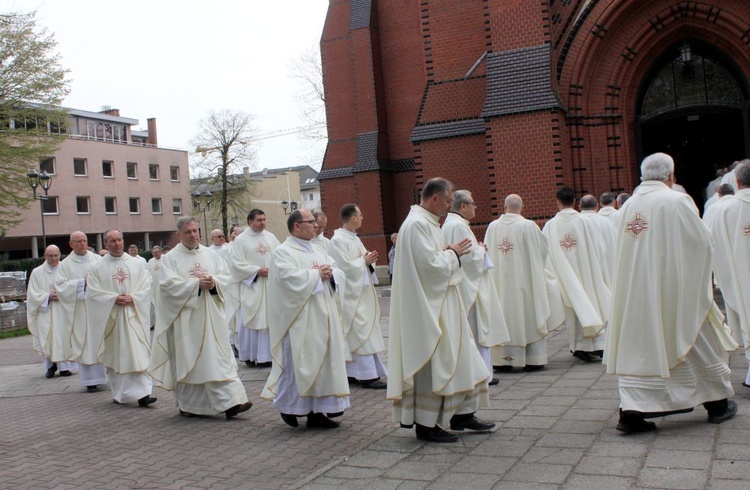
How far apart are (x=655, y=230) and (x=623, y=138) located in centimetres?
1063

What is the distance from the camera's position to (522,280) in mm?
9023

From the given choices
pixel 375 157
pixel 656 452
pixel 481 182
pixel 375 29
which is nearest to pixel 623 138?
pixel 481 182

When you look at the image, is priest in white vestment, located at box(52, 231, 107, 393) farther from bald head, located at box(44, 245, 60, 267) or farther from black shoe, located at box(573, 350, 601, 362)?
black shoe, located at box(573, 350, 601, 362)

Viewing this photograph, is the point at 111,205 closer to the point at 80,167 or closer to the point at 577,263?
the point at 80,167

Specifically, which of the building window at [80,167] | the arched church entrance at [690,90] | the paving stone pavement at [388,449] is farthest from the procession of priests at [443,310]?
the building window at [80,167]

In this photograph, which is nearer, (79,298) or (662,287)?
(662,287)

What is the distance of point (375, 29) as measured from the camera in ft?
75.8

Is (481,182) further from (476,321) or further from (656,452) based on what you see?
(656,452)

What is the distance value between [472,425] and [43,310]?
919cm

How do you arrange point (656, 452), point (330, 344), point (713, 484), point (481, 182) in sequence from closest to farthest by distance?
point (713, 484)
point (656, 452)
point (330, 344)
point (481, 182)

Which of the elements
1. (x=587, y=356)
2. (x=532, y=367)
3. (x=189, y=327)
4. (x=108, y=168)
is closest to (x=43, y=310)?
(x=189, y=327)

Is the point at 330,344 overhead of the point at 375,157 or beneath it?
beneath

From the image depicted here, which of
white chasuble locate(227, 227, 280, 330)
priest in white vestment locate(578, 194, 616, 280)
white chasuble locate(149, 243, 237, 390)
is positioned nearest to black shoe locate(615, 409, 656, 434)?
white chasuble locate(149, 243, 237, 390)

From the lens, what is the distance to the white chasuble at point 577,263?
948 centimetres
